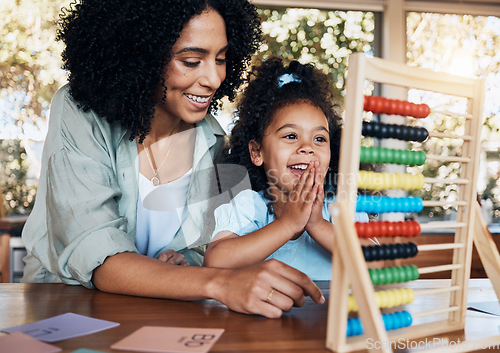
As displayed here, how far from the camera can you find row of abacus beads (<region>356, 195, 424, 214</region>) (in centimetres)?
83

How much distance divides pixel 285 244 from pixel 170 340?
98cm

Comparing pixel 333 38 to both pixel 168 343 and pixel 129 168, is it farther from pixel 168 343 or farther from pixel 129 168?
pixel 168 343

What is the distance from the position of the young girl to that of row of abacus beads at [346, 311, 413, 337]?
619 millimetres

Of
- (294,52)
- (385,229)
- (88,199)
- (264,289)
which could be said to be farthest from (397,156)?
(294,52)

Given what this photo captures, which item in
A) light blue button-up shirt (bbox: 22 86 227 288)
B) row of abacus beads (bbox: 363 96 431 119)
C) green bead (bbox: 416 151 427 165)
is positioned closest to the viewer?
row of abacus beads (bbox: 363 96 431 119)

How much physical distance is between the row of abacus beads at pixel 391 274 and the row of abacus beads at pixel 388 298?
22mm

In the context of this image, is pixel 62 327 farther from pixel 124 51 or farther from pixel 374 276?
pixel 124 51

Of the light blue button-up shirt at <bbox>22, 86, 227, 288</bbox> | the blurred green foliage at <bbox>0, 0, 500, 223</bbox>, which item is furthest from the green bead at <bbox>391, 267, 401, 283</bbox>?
the blurred green foliage at <bbox>0, 0, 500, 223</bbox>

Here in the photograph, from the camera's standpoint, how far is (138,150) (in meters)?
1.72

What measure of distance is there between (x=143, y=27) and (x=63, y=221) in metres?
0.64

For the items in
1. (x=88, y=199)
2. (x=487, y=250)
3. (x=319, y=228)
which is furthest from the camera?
(x=319, y=228)

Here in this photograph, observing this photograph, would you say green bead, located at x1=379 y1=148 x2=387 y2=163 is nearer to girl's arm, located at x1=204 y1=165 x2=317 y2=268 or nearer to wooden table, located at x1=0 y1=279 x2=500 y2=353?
wooden table, located at x1=0 y1=279 x2=500 y2=353

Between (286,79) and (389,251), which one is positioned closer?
(389,251)

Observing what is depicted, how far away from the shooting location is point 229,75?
1.93 m
